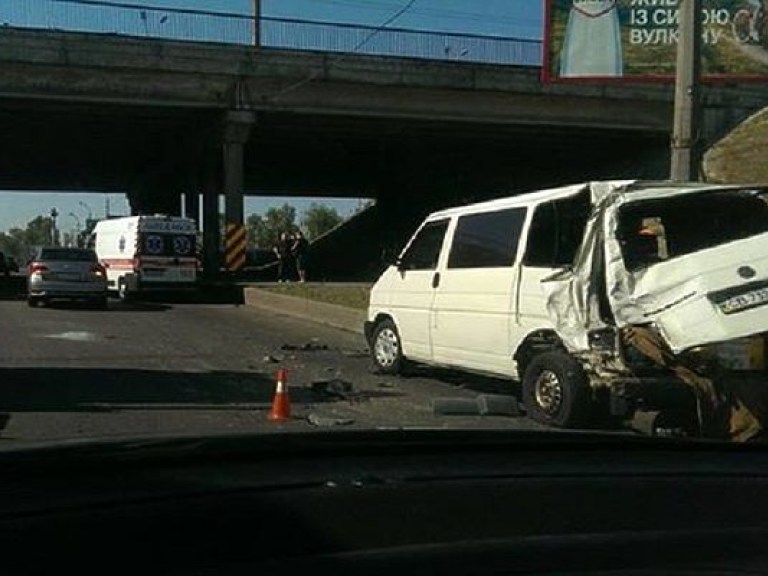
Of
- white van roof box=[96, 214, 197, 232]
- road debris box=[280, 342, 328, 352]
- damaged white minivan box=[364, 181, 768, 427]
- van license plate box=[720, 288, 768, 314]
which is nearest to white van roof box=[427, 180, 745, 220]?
damaged white minivan box=[364, 181, 768, 427]

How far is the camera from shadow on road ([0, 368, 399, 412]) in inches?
443

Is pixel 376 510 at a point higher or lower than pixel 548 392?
higher

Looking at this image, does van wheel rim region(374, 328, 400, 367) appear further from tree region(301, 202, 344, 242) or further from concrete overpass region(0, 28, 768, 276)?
tree region(301, 202, 344, 242)

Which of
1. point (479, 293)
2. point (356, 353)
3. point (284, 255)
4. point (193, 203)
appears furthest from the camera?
point (193, 203)

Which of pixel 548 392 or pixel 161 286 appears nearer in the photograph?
pixel 548 392

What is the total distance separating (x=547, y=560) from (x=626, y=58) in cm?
2490

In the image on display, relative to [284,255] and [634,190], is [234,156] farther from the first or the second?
[634,190]

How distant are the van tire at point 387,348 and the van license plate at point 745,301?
5563mm

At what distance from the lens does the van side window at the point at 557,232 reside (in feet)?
33.7

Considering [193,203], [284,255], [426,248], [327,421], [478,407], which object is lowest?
[327,421]

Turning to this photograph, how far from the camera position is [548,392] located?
10.0 metres

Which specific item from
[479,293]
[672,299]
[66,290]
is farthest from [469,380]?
[66,290]

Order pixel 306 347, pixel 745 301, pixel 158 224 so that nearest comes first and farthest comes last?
pixel 745 301, pixel 306 347, pixel 158 224

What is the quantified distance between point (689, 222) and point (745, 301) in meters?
1.40
